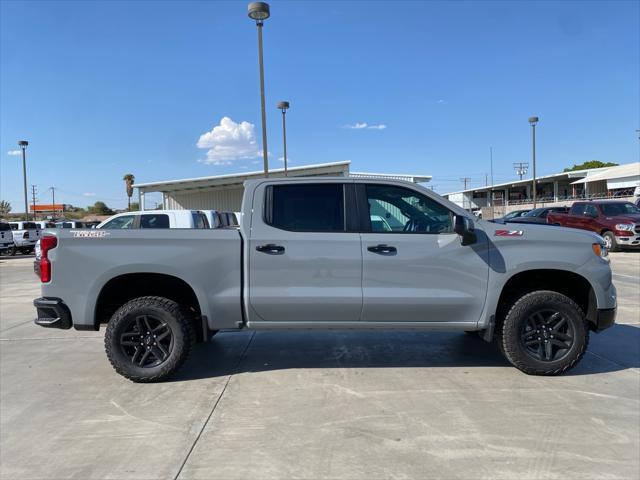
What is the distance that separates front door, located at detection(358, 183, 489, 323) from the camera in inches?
172

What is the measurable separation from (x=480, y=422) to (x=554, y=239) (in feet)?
6.27

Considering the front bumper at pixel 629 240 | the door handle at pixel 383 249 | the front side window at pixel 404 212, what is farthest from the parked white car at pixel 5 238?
the front bumper at pixel 629 240

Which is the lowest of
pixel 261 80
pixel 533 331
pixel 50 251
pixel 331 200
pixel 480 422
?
pixel 480 422

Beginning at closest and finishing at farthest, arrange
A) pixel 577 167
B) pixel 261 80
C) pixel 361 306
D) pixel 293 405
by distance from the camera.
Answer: pixel 293 405
pixel 361 306
pixel 261 80
pixel 577 167

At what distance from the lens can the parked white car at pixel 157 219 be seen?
39.9 feet

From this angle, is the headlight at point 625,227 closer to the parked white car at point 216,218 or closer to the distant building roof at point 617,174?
the parked white car at point 216,218

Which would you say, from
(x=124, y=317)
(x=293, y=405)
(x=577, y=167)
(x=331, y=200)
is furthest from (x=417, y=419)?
(x=577, y=167)

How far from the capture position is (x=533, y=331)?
452 centimetres

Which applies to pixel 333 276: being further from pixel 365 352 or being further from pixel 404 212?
pixel 365 352

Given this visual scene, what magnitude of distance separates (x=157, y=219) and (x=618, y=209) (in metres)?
16.1

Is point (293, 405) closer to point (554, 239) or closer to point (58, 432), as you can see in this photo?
point (58, 432)

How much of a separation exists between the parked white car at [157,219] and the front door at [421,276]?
856 centimetres

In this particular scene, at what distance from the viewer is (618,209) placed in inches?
681

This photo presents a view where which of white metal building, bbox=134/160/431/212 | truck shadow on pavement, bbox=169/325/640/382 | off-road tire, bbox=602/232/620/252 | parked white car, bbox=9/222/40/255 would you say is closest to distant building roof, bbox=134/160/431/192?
white metal building, bbox=134/160/431/212
